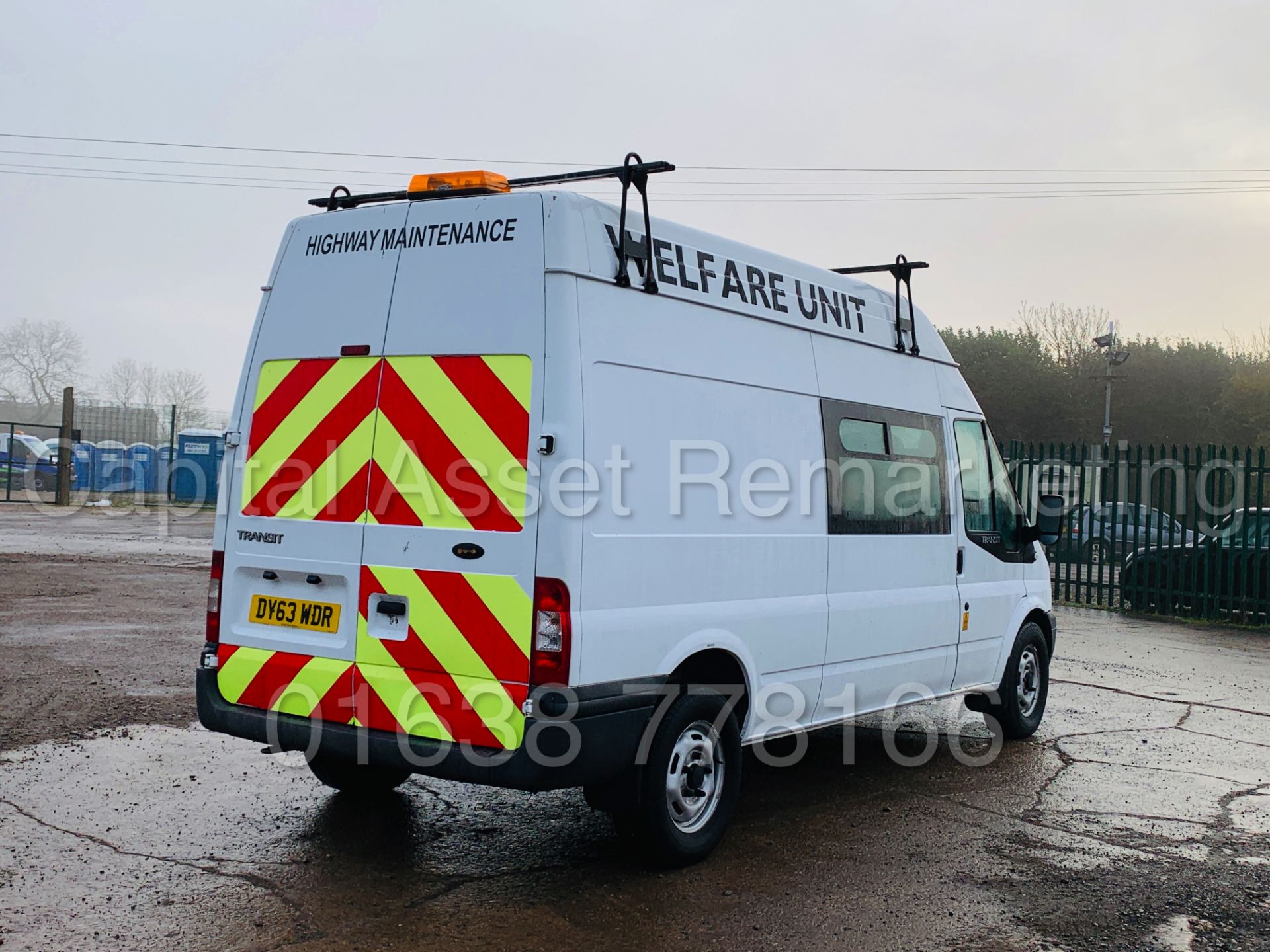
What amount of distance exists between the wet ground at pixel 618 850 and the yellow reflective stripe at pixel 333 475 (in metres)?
1.45

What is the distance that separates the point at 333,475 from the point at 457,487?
26.0 inches

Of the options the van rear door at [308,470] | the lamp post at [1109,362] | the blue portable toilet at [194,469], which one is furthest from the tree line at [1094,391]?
the van rear door at [308,470]

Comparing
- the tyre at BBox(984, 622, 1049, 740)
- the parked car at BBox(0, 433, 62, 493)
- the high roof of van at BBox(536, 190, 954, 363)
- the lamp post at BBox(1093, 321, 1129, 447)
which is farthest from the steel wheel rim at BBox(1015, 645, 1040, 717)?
the lamp post at BBox(1093, 321, 1129, 447)

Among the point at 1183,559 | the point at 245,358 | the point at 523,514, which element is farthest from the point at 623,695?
the point at 1183,559

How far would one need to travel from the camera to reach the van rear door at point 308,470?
505 centimetres

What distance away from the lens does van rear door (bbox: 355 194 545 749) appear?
15.2 feet

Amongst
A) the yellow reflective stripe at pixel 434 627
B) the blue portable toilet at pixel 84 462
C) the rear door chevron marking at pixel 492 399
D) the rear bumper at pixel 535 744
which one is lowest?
the rear bumper at pixel 535 744

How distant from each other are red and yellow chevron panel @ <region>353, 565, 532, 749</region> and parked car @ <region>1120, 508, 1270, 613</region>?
13494 mm

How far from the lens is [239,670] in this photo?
5262mm

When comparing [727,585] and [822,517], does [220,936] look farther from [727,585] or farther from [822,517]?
[822,517]

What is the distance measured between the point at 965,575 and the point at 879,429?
1228mm

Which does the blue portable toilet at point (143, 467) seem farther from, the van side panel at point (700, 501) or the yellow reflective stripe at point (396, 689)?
the yellow reflective stripe at point (396, 689)

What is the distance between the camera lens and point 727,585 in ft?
17.6

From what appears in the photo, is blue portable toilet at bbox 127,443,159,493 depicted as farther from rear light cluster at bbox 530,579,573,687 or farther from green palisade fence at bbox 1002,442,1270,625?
rear light cluster at bbox 530,579,573,687
